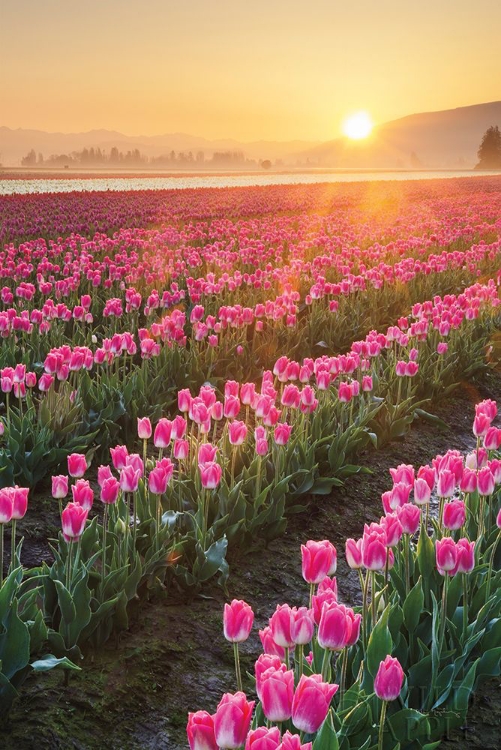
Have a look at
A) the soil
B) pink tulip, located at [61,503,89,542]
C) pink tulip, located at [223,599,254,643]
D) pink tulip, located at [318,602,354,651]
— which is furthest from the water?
pink tulip, located at [318,602,354,651]

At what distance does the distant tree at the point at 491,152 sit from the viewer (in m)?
111

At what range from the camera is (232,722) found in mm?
1624

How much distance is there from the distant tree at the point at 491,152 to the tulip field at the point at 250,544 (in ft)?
366

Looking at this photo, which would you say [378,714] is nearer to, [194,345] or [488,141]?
[194,345]

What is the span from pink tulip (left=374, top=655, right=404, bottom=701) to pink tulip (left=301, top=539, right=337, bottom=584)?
0.36 metres

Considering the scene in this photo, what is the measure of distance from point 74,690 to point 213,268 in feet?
31.2

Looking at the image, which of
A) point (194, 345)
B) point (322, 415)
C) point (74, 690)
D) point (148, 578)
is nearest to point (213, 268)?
point (194, 345)

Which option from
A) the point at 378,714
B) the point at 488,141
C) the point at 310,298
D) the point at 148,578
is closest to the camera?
the point at 378,714

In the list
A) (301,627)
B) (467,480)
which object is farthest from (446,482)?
(301,627)

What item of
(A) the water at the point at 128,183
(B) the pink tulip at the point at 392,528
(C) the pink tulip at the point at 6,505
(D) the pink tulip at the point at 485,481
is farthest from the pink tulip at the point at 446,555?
(A) the water at the point at 128,183

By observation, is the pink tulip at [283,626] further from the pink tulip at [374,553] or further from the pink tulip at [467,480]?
the pink tulip at [467,480]

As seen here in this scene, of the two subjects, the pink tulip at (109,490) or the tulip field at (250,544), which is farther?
the pink tulip at (109,490)

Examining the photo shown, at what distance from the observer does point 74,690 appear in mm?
3168

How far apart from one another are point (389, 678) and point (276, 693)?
428 mm
